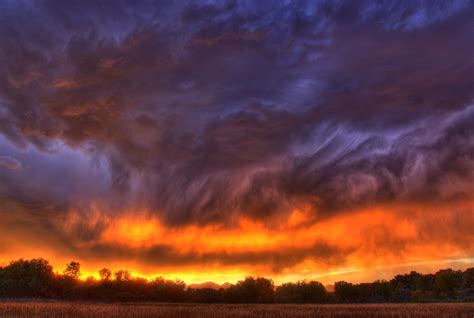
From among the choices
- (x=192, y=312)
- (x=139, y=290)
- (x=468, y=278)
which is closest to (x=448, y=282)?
(x=468, y=278)

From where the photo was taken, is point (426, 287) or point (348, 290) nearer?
point (348, 290)

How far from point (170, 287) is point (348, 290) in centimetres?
7527

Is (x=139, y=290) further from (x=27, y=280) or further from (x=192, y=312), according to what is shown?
(x=192, y=312)

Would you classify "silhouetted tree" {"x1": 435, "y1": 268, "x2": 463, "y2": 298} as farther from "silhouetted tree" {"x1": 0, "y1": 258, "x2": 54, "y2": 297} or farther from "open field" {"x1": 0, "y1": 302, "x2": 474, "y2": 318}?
"silhouetted tree" {"x1": 0, "y1": 258, "x2": 54, "y2": 297}

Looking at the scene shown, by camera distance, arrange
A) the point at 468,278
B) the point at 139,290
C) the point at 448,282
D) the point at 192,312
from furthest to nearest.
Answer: the point at 448,282 → the point at 468,278 → the point at 139,290 → the point at 192,312

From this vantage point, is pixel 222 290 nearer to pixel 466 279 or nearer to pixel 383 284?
pixel 383 284

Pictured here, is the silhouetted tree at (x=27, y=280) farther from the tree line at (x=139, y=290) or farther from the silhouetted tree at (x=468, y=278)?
the silhouetted tree at (x=468, y=278)

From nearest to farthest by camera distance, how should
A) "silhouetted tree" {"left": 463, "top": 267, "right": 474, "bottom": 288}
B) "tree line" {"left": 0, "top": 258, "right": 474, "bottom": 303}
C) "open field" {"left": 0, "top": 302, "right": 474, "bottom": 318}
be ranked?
"open field" {"left": 0, "top": 302, "right": 474, "bottom": 318} → "tree line" {"left": 0, "top": 258, "right": 474, "bottom": 303} → "silhouetted tree" {"left": 463, "top": 267, "right": 474, "bottom": 288}

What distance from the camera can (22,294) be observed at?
134 m

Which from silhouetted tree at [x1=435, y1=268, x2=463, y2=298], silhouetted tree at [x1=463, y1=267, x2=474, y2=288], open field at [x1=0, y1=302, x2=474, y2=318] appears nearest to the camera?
open field at [x1=0, y1=302, x2=474, y2=318]

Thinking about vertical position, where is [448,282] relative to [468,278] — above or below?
below

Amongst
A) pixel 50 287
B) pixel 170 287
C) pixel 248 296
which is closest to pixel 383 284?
pixel 248 296

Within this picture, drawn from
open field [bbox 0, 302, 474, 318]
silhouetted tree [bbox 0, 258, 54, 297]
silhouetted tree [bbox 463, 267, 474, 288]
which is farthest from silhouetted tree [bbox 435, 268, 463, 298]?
silhouetted tree [bbox 0, 258, 54, 297]

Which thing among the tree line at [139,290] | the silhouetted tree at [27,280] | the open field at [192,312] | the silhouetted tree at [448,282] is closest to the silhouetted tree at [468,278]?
the silhouetted tree at [448,282]
